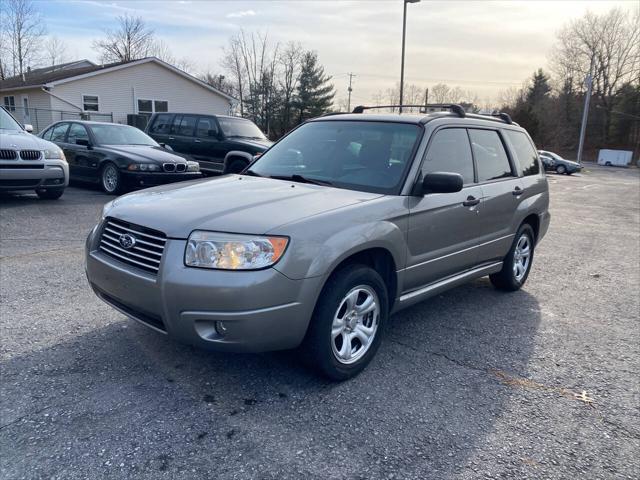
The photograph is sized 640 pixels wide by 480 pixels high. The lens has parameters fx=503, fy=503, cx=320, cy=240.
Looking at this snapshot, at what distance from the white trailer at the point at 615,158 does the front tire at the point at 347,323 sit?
2579 inches

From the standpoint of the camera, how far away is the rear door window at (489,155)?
15.1ft

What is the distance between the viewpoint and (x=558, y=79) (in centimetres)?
6712

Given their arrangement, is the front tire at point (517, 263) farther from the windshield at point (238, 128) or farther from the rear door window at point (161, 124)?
the rear door window at point (161, 124)

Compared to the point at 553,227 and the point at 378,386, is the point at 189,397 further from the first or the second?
the point at 553,227

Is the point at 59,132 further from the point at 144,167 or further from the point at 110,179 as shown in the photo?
the point at 144,167

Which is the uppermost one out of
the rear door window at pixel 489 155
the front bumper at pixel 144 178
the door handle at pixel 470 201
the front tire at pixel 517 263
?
the rear door window at pixel 489 155

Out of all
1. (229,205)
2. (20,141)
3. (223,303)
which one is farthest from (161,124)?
(223,303)

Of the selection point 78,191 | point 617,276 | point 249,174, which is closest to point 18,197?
point 78,191

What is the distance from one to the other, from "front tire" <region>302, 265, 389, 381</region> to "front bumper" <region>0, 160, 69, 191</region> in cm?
733

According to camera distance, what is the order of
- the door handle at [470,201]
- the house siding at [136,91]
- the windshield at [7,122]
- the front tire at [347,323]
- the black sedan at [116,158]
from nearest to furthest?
the front tire at [347,323] → the door handle at [470,201] → the windshield at [7,122] → the black sedan at [116,158] → the house siding at [136,91]

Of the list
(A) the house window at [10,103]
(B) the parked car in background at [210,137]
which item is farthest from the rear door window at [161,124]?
(A) the house window at [10,103]

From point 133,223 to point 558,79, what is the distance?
75.1 meters

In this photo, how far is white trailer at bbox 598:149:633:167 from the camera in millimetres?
58781

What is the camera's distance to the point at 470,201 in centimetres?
430
